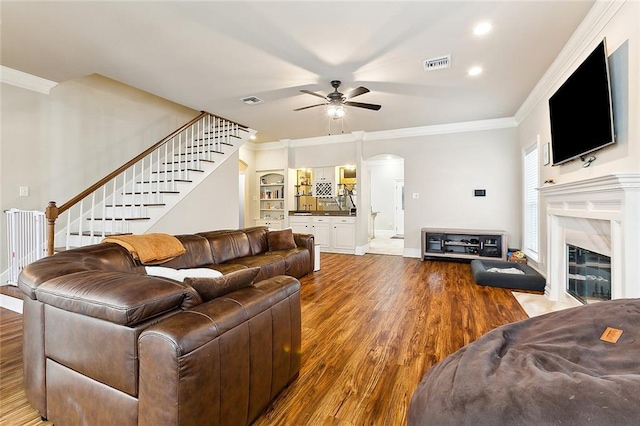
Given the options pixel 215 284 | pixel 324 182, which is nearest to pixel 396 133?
pixel 324 182

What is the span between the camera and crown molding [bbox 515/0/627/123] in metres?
2.41

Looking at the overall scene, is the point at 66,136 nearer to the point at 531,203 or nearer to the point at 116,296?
the point at 116,296

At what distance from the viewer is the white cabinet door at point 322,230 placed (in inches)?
286

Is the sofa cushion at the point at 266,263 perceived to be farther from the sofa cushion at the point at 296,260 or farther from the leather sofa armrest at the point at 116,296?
the leather sofa armrest at the point at 116,296

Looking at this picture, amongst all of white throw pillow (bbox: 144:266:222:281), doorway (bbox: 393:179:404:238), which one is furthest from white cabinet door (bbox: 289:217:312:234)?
white throw pillow (bbox: 144:266:222:281)

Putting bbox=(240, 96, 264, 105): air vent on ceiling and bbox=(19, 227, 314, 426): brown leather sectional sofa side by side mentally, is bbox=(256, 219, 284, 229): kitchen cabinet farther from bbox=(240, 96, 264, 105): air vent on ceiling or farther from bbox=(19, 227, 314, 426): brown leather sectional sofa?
bbox=(19, 227, 314, 426): brown leather sectional sofa

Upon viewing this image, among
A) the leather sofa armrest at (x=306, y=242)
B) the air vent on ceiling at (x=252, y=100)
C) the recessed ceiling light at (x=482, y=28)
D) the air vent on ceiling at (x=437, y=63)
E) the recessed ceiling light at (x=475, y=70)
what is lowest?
the leather sofa armrest at (x=306, y=242)

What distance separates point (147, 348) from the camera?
1.12m

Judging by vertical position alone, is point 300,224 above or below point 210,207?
below

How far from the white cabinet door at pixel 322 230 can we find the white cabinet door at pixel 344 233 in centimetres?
17

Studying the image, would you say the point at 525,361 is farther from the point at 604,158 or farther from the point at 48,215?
the point at 48,215

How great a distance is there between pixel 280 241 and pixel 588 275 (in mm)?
3756

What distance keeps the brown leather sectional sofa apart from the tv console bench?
16.1ft

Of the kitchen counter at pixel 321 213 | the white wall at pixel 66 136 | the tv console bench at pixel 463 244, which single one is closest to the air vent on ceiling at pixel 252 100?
the white wall at pixel 66 136
